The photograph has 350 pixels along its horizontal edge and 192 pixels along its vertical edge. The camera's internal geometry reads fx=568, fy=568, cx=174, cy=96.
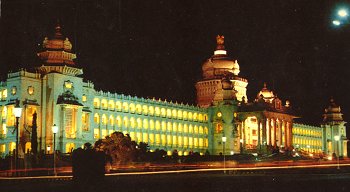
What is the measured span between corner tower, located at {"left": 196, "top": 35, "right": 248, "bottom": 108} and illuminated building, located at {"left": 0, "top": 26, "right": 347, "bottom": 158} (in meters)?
0.24

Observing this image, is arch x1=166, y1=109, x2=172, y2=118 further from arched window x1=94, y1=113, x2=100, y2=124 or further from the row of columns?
arched window x1=94, y1=113, x2=100, y2=124

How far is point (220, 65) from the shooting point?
135 m

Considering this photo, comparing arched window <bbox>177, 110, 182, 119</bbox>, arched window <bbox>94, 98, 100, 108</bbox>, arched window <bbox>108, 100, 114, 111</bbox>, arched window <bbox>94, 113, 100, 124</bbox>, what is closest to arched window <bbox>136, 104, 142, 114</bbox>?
arched window <bbox>108, 100, 114, 111</bbox>

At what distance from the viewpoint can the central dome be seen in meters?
134

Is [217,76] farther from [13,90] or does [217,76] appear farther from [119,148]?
[119,148]

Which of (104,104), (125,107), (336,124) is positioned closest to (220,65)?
(125,107)

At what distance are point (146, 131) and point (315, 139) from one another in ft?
250

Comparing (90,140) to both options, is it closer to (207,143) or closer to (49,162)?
(49,162)

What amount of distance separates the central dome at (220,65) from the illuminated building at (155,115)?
24 cm

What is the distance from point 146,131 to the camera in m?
107

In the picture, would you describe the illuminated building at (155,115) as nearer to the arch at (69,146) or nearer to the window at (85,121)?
the window at (85,121)

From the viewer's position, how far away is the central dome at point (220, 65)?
13450cm

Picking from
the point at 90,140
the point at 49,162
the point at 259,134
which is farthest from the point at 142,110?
the point at 49,162

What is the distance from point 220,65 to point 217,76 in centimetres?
281
